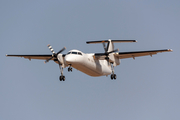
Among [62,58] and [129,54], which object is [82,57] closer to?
[62,58]

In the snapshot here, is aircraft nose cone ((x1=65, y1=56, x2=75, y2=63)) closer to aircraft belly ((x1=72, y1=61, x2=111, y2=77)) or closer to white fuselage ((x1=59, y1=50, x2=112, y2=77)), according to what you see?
white fuselage ((x1=59, y1=50, x2=112, y2=77))

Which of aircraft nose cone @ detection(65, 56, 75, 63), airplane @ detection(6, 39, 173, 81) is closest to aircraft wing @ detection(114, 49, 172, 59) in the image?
airplane @ detection(6, 39, 173, 81)

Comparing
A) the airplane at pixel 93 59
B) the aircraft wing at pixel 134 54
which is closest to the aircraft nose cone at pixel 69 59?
the airplane at pixel 93 59

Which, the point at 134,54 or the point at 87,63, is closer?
the point at 87,63

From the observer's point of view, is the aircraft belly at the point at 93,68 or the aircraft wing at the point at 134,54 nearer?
the aircraft belly at the point at 93,68

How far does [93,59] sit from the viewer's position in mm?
29922

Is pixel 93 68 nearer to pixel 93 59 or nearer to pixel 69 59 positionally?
pixel 93 59

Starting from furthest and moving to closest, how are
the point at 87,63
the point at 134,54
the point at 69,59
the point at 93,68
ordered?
1. the point at 134,54
2. the point at 93,68
3. the point at 87,63
4. the point at 69,59

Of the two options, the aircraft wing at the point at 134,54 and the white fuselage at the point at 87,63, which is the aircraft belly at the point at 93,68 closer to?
the white fuselage at the point at 87,63

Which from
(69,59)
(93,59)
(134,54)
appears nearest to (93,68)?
(93,59)

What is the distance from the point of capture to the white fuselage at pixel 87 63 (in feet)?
86.7

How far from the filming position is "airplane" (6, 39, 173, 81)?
27.0 m

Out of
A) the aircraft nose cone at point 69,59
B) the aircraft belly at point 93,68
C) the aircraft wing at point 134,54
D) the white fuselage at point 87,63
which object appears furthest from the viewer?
the aircraft wing at point 134,54

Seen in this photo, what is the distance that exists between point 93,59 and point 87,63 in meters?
1.77
